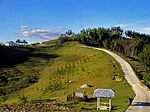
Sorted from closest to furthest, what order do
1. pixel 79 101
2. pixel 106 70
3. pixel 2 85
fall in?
pixel 79 101 < pixel 106 70 < pixel 2 85

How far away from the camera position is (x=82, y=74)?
286 ft

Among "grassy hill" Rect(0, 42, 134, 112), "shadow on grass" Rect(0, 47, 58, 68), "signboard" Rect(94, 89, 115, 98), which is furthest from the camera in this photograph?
"shadow on grass" Rect(0, 47, 58, 68)

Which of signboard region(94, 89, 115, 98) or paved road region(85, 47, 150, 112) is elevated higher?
signboard region(94, 89, 115, 98)

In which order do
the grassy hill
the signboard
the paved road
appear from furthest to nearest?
the grassy hill, the signboard, the paved road

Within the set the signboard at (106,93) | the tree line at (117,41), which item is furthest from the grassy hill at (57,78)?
the tree line at (117,41)

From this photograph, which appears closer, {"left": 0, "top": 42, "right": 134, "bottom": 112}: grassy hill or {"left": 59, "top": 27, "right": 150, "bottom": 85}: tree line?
{"left": 0, "top": 42, "right": 134, "bottom": 112}: grassy hill

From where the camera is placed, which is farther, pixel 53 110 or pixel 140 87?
pixel 140 87

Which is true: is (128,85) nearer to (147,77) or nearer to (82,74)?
(147,77)

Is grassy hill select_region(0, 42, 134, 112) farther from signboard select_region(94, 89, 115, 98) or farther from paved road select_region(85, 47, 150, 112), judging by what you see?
signboard select_region(94, 89, 115, 98)

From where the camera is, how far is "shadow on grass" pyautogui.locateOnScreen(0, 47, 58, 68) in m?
138

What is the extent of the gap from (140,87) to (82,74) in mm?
25993

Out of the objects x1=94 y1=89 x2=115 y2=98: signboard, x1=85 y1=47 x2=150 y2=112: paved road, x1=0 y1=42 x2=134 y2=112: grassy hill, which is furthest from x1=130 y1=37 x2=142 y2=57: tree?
x1=94 y1=89 x2=115 y2=98: signboard

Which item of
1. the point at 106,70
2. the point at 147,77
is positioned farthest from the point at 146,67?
the point at 147,77

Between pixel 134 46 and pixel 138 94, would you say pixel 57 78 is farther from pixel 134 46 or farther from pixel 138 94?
pixel 134 46
